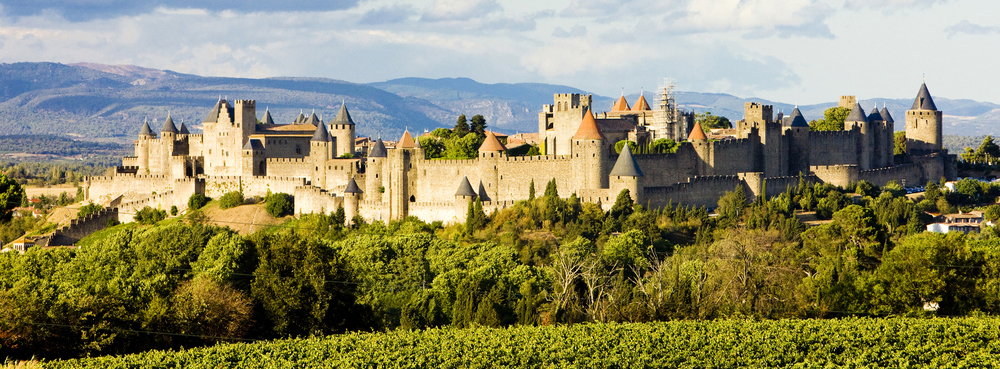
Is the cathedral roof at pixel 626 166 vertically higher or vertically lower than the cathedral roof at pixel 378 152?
lower

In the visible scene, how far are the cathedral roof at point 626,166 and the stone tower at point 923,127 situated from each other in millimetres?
27107

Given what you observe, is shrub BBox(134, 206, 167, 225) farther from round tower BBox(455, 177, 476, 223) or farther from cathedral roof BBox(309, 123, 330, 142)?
round tower BBox(455, 177, 476, 223)

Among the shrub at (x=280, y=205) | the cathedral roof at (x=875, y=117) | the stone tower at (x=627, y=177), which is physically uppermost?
the cathedral roof at (x=875, y=117)

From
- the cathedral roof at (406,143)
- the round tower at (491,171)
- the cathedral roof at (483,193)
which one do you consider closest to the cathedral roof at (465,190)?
the cathedral roof at (483,193)

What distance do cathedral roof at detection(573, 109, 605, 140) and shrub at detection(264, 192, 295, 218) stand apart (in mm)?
16064

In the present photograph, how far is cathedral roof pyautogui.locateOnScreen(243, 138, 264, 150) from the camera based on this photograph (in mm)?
63438

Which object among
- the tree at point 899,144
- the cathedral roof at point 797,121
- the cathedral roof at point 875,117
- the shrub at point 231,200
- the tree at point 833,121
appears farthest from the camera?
the tree at point 899,144

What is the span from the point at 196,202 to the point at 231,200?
2.30 metres

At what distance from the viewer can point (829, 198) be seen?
56.0 metres

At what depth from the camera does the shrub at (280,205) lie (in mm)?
59156

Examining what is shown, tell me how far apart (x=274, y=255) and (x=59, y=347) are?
8259 millimetres

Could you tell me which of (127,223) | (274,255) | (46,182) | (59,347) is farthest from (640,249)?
(46,182)

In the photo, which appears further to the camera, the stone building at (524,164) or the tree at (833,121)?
the tree at (833,121)

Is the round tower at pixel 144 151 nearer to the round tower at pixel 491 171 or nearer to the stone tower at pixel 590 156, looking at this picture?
the round tower at pixel 491 171
